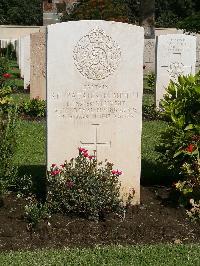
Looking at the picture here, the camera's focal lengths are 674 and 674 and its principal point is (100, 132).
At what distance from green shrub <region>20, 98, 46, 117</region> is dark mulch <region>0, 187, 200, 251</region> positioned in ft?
21.7

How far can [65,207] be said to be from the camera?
618 cm

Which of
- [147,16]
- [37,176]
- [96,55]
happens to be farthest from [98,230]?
[147,16]

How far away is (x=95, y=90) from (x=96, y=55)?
328 mm

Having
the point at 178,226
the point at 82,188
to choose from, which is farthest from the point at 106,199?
the point at 178,226

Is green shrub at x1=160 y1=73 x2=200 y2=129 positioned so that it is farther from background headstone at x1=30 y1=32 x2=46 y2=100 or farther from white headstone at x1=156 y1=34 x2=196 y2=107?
background headstone at x1=30 y1=32 x2=46 y2=100

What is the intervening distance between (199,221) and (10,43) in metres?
35.5

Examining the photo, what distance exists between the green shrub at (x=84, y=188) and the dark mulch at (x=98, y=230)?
11 centimetres

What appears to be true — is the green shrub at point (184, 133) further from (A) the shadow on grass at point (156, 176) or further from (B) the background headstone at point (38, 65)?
(B) the background headstone at point (38, 65)

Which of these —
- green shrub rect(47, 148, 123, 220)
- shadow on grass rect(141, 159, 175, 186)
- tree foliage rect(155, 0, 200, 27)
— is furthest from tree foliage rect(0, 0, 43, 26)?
green shrub rect(47, 148, 123, 220)

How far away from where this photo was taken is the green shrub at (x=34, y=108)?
13.0m

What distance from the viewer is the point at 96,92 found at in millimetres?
6371

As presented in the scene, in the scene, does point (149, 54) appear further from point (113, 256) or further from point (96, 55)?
point (113, 256)

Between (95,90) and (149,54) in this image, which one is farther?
(149,54)

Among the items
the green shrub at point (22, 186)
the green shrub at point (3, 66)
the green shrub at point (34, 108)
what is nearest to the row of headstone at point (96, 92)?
the green shrub at point (22, 186)
